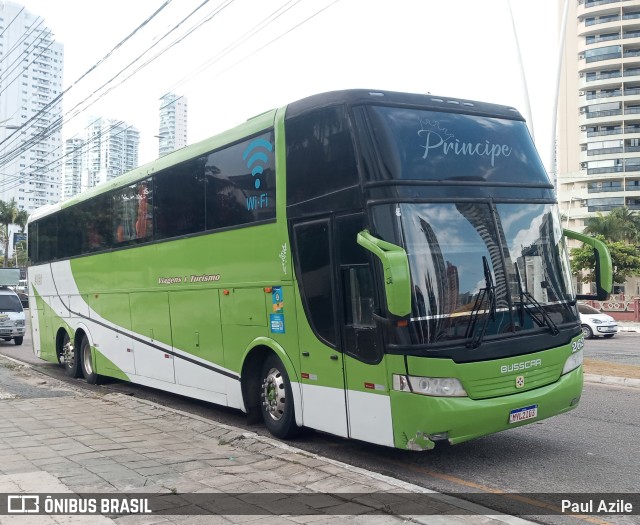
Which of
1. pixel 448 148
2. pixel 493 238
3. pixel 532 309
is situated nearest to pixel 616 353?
pixel 532 309

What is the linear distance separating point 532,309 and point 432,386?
1.46 meters

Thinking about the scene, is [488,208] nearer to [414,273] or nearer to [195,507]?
[414,273]

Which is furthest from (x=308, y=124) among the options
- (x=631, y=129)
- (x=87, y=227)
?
(x=631, y=129)

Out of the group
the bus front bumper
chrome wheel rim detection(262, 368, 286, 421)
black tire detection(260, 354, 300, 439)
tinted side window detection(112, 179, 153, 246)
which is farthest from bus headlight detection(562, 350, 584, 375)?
tinted side window detection(112, 179, 153, 246)

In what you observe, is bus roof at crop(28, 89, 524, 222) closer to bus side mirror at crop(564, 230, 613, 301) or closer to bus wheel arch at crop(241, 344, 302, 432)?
bus side mirror at crop(564, 230, 613, 301)

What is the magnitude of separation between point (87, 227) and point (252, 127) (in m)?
6.48

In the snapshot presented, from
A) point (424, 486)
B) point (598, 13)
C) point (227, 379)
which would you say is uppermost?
point (598, 13)

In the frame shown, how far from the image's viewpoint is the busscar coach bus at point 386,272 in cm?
624

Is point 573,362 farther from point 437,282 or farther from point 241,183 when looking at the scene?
point 241,183

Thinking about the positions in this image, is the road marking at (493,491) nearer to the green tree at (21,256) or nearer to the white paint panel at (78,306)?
the white paint panel at (78,306)

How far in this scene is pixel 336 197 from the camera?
694cm

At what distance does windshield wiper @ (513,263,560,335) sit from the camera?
6.74m

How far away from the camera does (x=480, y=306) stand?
6438 mm

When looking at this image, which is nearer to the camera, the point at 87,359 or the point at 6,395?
the point at 6,395
